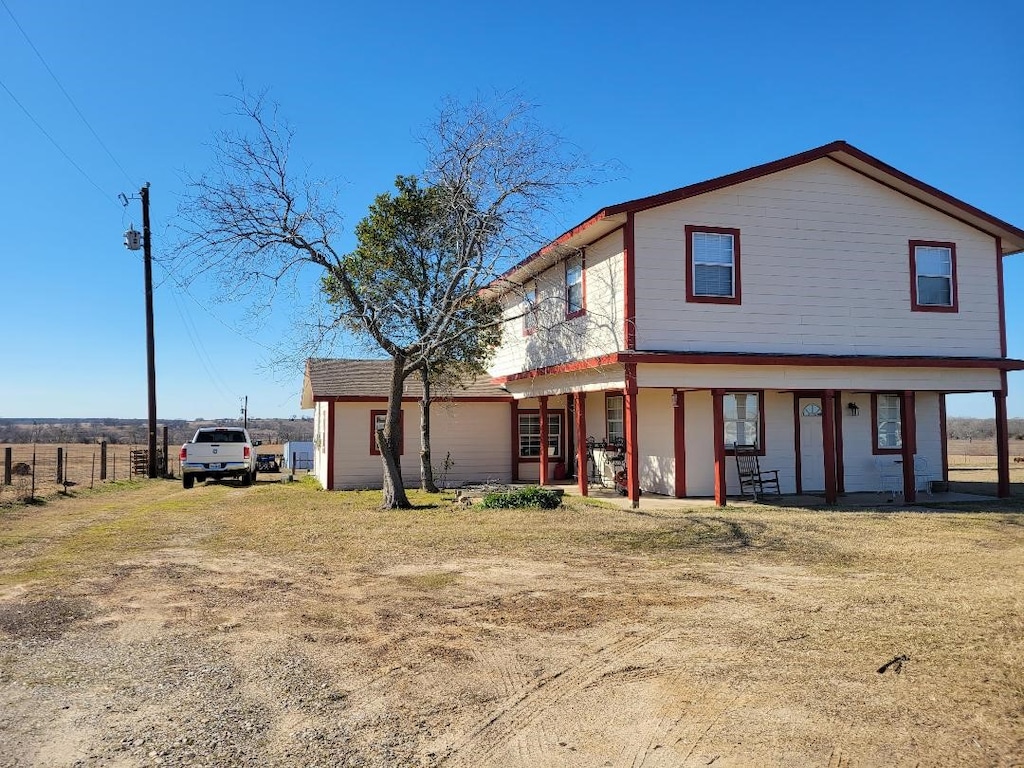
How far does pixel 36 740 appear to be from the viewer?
4.53 m

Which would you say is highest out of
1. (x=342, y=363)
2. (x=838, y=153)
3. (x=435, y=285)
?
(x=838, y=153)

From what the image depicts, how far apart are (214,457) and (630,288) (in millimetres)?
14111

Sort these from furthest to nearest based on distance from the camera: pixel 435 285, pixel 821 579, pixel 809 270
Result: pixel 435 285
pixel 809 270
pixel 821 579

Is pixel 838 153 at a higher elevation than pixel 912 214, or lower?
higher

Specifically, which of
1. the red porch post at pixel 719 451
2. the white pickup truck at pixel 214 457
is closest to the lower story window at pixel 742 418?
the red porch post at pixel 719 451

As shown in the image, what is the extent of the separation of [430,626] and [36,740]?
3.15 meters

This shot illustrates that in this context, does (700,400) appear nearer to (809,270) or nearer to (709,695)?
(809,270)

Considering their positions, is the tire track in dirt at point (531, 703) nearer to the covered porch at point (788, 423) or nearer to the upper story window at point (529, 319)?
the covered porch at point (788, 423)

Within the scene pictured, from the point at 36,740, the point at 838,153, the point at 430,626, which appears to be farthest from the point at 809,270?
the point at 36,740

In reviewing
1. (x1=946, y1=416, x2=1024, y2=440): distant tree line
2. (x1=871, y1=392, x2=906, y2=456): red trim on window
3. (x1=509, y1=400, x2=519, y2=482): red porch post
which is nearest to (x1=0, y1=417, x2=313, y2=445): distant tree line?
(x1=509, y1=400, x2=519, y2=482): red porch post

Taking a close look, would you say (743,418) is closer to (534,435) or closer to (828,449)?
(828,449)

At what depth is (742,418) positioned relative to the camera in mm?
16969

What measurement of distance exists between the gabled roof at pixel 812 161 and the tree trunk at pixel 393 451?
3015 millimetres

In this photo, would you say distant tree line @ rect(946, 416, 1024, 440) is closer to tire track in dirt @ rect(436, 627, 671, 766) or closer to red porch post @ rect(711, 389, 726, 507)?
red porch post @ rect(711, 389, 726, 507)
